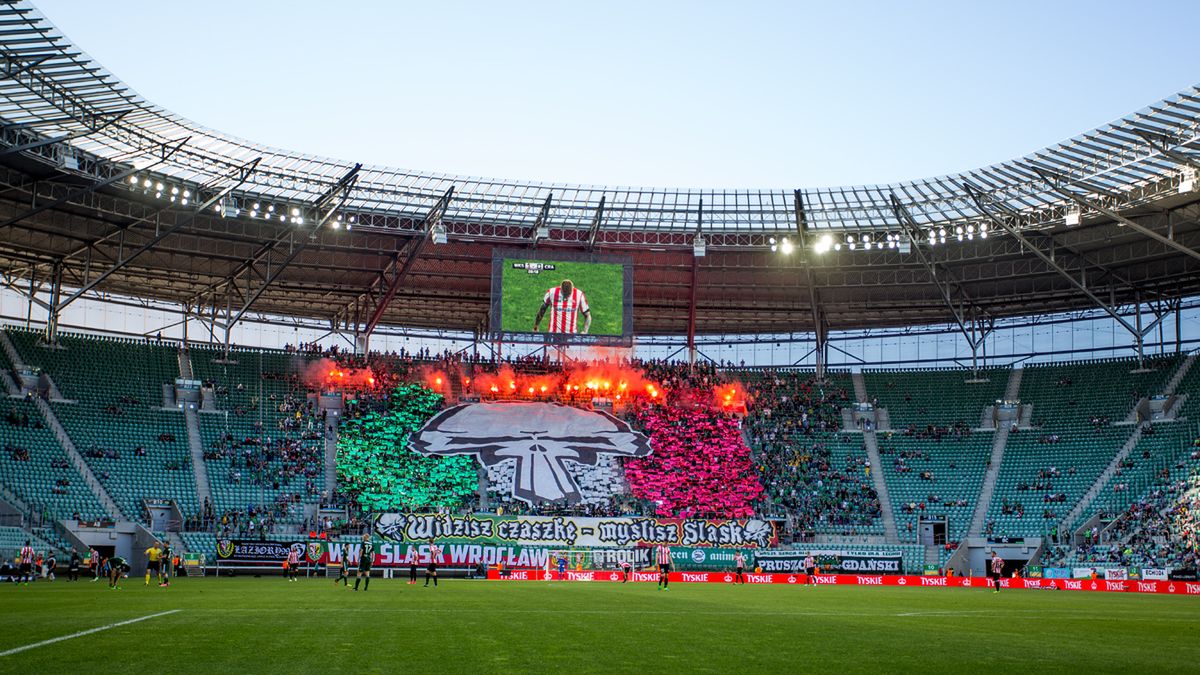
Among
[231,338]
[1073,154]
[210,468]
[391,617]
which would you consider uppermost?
[1073,154]

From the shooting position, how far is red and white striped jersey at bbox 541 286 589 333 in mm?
57062

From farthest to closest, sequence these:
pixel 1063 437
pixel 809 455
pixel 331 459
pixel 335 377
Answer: pixel 335 377 → pixel 809 455 → pixel 1063 437 → pixel 331 459

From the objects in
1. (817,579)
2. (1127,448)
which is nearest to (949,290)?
(1127,448)

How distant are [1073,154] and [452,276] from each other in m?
33.0

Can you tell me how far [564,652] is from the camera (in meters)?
14.7

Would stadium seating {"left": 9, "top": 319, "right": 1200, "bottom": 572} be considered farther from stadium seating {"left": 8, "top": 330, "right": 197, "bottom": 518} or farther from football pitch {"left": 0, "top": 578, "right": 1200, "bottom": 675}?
football pitch {"left": 0, "top": 578, "right": 1200, "bottom": 675}

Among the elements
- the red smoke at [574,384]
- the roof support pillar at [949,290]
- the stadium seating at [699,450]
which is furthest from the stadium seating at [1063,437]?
the red smoke at [574,384]

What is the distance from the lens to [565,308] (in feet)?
188

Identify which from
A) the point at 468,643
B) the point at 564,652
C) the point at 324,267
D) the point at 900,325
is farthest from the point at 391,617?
the point at 900,325

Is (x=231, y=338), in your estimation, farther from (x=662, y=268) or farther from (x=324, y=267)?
(x=662, y=268)

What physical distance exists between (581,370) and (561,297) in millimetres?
11479

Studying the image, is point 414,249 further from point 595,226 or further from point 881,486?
point 881,486

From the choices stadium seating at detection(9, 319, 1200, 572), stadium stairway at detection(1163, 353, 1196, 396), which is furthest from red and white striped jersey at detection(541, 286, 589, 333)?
stadium stairway at detection(1163, 353, 1196, 396)

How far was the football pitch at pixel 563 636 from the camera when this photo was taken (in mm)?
13250
